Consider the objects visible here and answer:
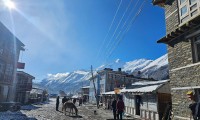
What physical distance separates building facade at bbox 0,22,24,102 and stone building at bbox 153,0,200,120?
26.5 metres

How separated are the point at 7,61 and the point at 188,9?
30732 mm

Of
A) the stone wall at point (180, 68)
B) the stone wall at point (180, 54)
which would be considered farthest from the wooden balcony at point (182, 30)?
the stone wall at point (180, 54)

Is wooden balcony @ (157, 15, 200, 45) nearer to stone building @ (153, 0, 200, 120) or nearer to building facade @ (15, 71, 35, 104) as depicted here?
stone building @ (153, 0, 200, 120)

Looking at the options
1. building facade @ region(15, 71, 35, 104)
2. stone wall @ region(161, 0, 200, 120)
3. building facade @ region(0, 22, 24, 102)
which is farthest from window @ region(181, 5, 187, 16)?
building facade @ region(15, 71, 35, 104)

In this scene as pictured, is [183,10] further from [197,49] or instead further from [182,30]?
[197,49]

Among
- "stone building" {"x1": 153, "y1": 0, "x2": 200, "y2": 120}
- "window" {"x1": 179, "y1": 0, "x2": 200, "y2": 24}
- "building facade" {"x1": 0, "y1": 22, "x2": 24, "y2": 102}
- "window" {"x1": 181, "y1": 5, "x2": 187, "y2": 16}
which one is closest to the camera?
"stone building" {"x1": 153, "y1": 0, "x2": 200, "y2": 120}

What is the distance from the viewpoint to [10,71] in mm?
35375

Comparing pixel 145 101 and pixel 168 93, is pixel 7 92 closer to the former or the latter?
pixel 145 101

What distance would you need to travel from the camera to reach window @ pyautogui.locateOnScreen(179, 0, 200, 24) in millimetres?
12433

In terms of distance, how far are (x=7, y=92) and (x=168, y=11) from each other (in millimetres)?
30254

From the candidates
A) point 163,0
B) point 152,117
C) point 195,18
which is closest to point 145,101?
point 152,117

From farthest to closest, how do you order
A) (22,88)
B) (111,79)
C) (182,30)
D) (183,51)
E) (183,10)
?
(111,79) → (22,88) → (183,10) → (183,51) → (182,30)

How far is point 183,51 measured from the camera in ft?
42.8

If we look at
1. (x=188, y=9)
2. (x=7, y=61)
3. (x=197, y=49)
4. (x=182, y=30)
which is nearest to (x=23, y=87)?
(x=7, y=61)
